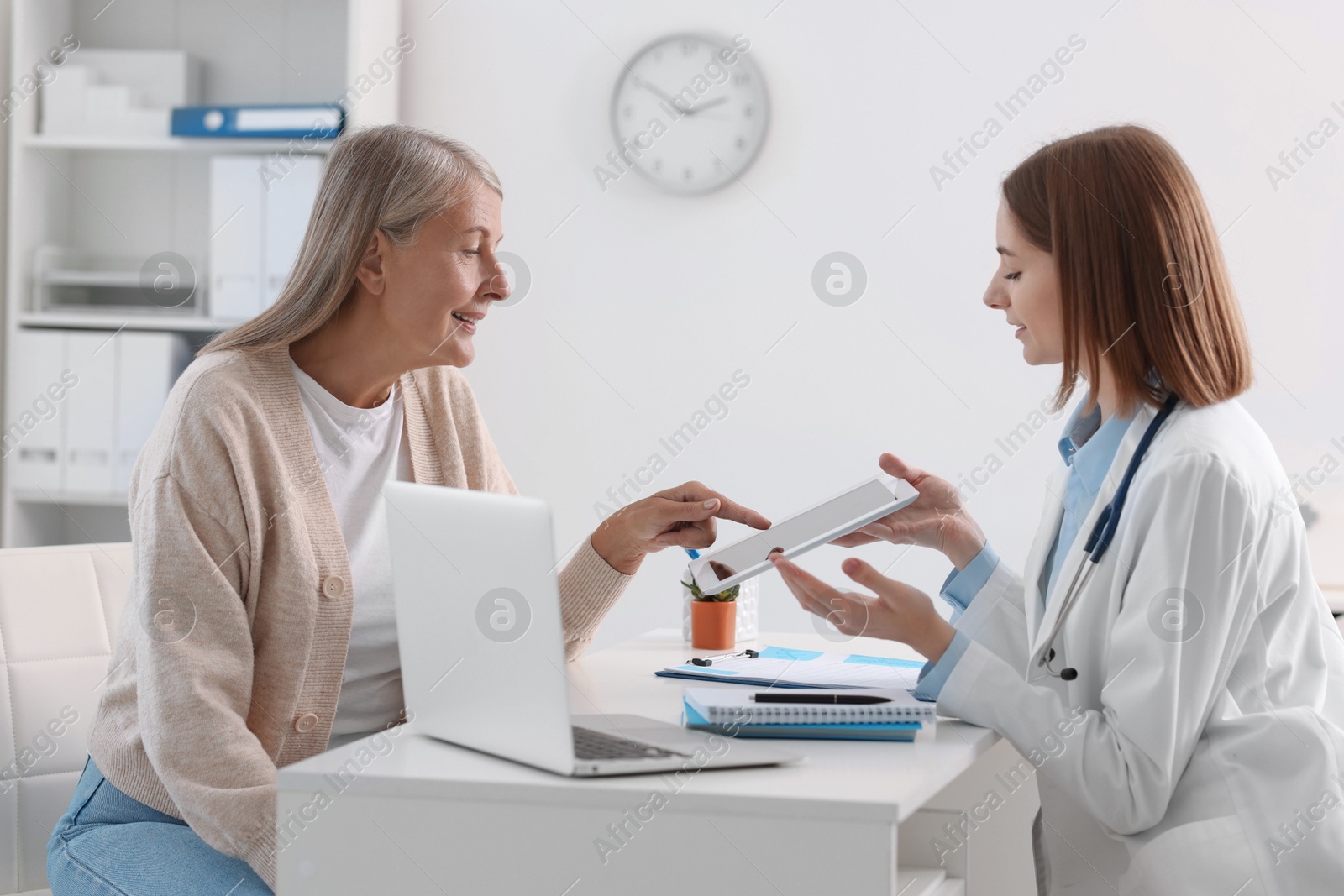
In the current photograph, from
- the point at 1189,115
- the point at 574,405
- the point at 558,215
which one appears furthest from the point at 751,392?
the point at 1189,115

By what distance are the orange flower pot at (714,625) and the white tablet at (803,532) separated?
393 mm

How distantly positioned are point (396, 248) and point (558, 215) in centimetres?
172

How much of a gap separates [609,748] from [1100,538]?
1.93 feet

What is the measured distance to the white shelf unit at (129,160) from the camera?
10.3 feet

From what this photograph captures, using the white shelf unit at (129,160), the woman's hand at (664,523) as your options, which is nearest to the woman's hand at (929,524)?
the woman's hand at (664,523)

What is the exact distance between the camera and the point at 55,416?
3.15m

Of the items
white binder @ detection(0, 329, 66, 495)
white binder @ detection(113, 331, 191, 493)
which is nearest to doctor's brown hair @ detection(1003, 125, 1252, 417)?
white binder @ detection(113, 331, 191, 493)

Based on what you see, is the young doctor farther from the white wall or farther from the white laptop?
the white wall

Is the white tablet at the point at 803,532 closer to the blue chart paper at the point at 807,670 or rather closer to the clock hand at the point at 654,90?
the blue chart paper at the point at 807,670

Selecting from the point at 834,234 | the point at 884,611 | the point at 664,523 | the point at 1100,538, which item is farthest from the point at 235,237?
the point at 1100,538

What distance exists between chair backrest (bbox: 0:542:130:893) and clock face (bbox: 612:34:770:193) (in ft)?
6.17

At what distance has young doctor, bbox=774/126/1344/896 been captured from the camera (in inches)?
48.1

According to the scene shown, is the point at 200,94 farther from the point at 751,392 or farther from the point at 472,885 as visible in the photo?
the point at 472,885

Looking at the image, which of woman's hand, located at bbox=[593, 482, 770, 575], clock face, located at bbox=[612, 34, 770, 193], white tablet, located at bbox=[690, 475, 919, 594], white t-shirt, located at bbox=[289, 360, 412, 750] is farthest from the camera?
Answer: clock face, located at bbox=[612, 34, 770, 193]
